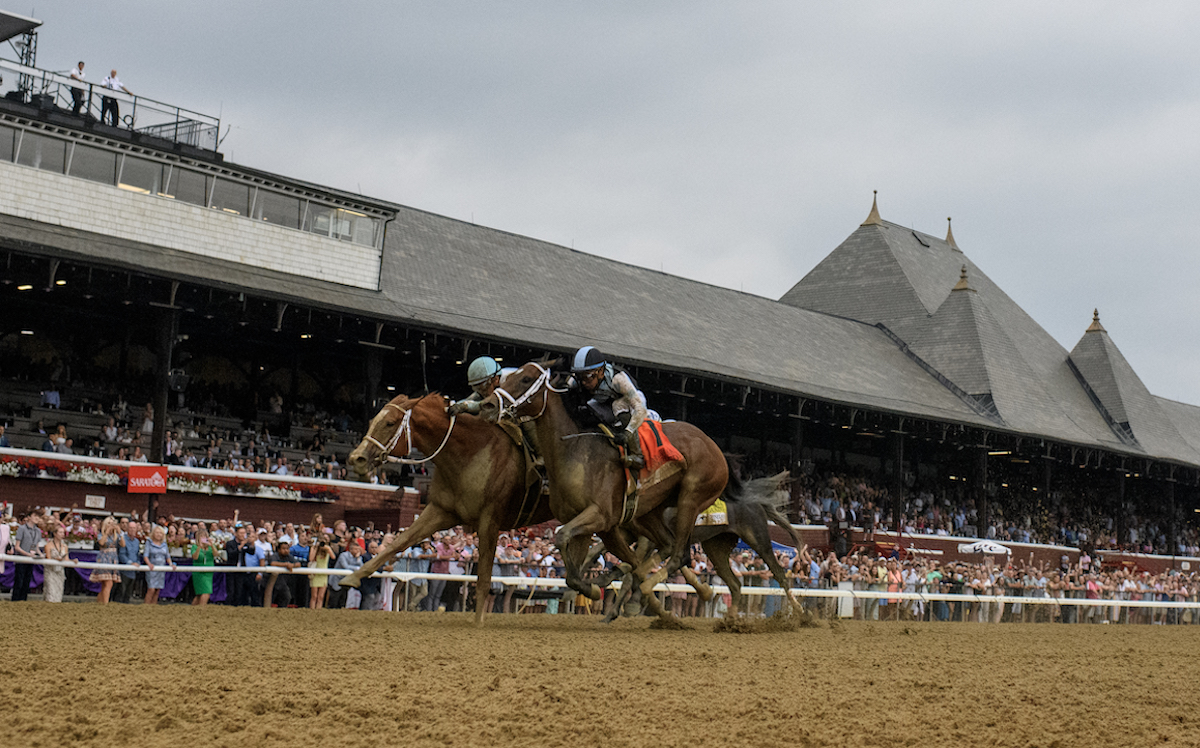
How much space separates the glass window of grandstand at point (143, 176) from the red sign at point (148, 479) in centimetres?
663

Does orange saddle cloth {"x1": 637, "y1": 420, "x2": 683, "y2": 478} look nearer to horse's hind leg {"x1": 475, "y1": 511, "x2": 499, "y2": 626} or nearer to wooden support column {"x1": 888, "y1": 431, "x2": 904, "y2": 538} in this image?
horse's hind leg {"x1": 475, "y1": 511, "x2": 499, "y2": 626}

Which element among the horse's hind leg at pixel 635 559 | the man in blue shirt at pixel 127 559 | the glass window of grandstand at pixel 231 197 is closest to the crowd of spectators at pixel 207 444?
the glass window of grandstand at pixel 231 197

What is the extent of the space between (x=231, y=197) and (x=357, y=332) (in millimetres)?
3993

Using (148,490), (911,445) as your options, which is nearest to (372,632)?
(148,490)

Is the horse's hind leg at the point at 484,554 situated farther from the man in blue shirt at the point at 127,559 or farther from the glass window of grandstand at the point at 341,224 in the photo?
the glass window of grandstand at the point at 341,224

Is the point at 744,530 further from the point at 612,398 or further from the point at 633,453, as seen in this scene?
the point at 612,398

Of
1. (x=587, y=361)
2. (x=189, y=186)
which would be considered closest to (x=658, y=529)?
(x=587, y=361)

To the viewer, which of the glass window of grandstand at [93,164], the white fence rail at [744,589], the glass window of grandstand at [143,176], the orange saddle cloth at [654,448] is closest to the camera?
the orange saddle cloth at [654,448]

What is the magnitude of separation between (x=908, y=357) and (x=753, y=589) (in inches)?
1192

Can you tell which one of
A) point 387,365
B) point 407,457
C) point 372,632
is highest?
point 387,365

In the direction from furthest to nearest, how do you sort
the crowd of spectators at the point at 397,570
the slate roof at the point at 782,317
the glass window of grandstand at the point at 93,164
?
the slate roof at the point at 782,317
the glass window of grandstand at the point at 93,164
the crowd of spectators at the point at 397,570

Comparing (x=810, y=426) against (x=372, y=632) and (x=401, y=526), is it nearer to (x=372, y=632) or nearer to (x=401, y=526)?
(x=401, y=526)

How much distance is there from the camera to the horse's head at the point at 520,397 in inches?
440

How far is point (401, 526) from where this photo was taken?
23438 millimetres
